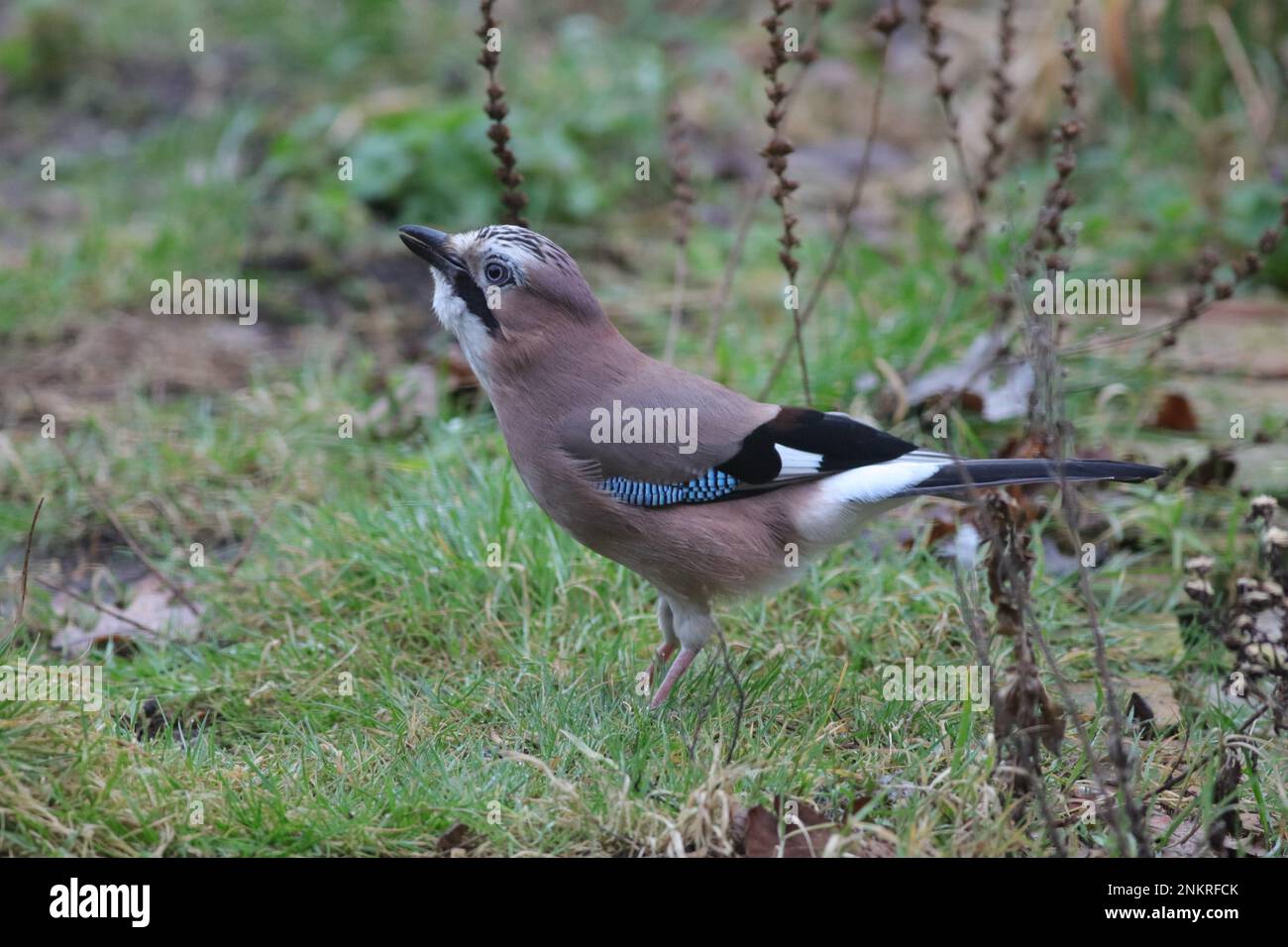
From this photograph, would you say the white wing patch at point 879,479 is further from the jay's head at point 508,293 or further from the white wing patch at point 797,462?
the jay's head at point 508,293

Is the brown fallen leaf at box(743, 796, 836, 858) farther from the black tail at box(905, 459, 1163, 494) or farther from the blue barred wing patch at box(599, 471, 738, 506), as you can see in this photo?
the blue barred wing patch at box(599, 471, 738, 506)

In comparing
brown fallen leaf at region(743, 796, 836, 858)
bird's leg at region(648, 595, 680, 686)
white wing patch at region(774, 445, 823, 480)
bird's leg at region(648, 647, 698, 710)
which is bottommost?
brown fallen leaf at region(743, 796, 836, 858)

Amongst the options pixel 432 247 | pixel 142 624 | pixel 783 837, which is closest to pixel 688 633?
pixel 783 837

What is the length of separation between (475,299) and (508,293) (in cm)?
12

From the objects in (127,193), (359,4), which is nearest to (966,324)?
(127,193)

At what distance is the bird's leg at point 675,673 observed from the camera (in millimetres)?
4051

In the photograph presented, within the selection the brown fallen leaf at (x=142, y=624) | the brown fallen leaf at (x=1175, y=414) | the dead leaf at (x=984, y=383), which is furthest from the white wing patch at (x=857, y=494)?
the brown fallen leaf at (x=1175, y=414)

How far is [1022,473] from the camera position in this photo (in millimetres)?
3881

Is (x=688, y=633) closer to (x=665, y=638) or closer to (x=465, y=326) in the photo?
(x=665, y=638)

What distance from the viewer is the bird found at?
4047 mm

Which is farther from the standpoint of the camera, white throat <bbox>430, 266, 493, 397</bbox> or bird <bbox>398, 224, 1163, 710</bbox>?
white throat <bbox>430, 266, 493, 397</bbox>

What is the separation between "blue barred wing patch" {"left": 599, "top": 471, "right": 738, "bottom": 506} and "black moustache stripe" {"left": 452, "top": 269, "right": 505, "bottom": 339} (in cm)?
58

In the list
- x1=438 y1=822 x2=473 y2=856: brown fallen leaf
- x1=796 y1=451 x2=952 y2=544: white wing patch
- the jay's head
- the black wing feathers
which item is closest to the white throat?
the jay's head
